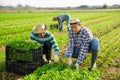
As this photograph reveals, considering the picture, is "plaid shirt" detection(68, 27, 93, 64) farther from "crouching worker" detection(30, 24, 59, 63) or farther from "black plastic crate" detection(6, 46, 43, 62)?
"black plastic crate" detection(6, 46, 43, 62)

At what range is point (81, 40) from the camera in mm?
7836

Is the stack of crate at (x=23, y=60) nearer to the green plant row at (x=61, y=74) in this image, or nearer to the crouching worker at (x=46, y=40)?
the green plant row at (x=61, y=74)

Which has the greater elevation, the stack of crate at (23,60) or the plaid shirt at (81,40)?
the plaid shirt at (81,40)

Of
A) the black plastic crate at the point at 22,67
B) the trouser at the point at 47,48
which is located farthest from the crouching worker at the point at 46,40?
the black plastic crate at the point at 22,67

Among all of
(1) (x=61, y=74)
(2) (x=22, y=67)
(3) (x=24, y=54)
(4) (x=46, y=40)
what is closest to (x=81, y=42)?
(4) (x=46, y=40)

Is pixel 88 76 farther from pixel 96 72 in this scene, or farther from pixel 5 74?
pixel 5 74

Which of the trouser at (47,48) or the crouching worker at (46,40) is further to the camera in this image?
the trouser at (47,48)

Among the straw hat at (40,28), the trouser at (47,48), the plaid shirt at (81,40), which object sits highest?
the straw hat at (40,28)

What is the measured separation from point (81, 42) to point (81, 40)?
0.08m

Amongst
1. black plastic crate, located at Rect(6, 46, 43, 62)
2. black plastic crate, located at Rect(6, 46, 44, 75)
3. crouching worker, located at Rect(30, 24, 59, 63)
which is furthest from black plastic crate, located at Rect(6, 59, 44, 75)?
crouching worker, located at Rect(30, 24, 59, 63)

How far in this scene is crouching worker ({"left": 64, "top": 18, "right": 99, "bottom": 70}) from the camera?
7547 millimetres

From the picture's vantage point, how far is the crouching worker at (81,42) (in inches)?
297

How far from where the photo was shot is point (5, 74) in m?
7.57

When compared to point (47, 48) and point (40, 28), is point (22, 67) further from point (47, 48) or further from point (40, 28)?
point (47, 48)
